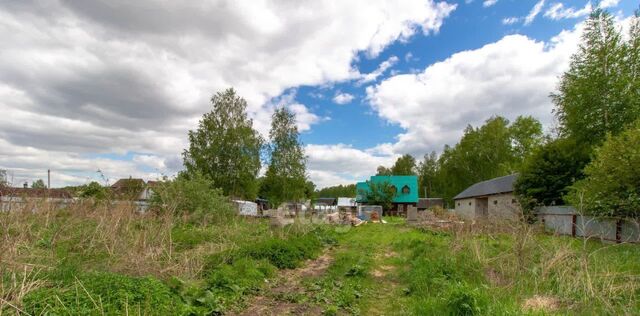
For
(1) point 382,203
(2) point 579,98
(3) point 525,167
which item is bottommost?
(1) point 382,203

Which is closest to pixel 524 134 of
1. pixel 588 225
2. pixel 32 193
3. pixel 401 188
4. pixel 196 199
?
pixel 401 188

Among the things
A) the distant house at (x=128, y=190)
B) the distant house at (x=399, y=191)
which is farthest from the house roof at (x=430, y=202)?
the distant house at (x=128, y=190)

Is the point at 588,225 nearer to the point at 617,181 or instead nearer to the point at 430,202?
the point at 617,181

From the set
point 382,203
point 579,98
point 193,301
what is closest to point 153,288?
point 193,301

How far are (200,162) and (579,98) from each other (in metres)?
26.1

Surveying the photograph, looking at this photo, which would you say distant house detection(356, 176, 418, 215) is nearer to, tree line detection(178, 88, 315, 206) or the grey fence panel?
tree line detection(178, 88, 315, 206)

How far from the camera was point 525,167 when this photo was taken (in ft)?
77.8

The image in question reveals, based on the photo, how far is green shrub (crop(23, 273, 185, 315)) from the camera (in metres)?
3.95

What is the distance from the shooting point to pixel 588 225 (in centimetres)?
1454

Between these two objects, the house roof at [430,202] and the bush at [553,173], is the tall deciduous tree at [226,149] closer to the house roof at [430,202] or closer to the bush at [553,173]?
the bush at [553,173]

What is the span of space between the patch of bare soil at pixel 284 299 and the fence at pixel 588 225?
6770 millimetres

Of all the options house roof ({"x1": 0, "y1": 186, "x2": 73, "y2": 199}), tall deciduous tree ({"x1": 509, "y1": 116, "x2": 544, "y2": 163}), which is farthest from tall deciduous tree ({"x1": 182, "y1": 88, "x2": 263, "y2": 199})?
tall deciduous tree ({"x1": 509, "y1": 116, "x2": 544, "y2": 163})

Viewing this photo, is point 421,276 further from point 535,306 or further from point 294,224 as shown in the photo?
point 294,224

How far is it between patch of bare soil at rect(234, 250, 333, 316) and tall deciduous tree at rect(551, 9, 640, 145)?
20.1 m
